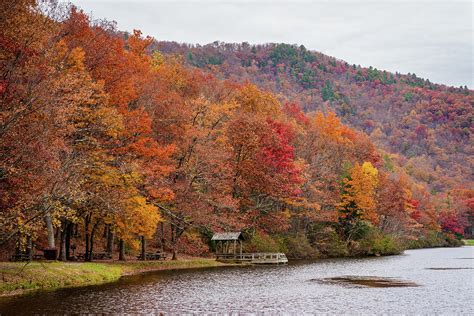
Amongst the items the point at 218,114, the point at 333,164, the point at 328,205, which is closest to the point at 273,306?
the point at 218,114

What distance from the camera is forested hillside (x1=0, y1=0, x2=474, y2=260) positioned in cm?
2691

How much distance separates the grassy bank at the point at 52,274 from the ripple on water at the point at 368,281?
1545 cm

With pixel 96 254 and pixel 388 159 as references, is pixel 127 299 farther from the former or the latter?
pixel 388 159

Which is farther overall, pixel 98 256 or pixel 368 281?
pixel 98 256

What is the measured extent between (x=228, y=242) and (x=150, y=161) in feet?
58.5

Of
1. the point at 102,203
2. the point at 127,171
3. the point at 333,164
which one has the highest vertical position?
the point at 333,164

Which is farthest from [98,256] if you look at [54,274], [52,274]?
[52,274]

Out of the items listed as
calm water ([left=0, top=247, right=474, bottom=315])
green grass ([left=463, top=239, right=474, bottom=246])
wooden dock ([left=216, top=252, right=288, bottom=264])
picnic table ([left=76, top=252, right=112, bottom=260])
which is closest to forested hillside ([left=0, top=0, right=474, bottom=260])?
picnic table ([left=76, top=252, right=112, bottom=260])

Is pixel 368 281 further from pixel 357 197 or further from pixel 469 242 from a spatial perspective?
pixel 469 242

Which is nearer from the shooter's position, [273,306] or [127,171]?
[273,306]

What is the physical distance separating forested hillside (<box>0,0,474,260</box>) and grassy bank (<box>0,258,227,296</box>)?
1.65 meters

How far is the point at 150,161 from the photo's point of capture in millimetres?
46906

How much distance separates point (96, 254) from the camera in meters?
45.8

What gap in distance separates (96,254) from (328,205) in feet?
124
